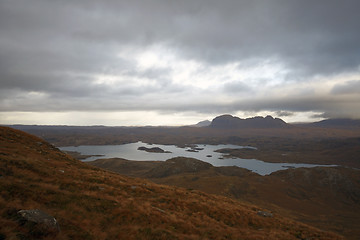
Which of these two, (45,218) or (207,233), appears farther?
(207,233)

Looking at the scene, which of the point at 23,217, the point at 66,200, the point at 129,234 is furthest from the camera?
the point at 66,200

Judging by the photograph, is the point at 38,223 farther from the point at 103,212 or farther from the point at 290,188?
the point at 290,188

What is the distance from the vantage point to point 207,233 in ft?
58.6

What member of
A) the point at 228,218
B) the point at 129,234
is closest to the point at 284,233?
the point at 228,218

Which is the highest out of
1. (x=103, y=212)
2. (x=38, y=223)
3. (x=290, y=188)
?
(x=38, y=223)

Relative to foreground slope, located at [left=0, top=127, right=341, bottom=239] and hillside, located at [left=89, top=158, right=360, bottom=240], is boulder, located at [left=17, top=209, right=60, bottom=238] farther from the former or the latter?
hillside, located at [left=89, top=158, right=360, bottom=240]

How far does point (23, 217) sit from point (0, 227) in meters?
1.23

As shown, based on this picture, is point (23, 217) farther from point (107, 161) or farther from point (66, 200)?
point (107, 161)

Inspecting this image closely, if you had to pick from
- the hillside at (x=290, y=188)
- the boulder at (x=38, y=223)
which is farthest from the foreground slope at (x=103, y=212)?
the hillside at (x=290, y=188)

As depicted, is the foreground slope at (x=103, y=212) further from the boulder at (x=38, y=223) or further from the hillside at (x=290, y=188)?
the hillside at (x=290, y=188)

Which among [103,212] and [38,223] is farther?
[103,212]

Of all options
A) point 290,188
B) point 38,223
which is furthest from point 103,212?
point 290,188

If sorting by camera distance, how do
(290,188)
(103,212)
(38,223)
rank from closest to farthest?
1. (38,223)
2. (103,212)
3. (290,188)

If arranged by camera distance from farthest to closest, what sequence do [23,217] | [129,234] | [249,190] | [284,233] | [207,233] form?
[249,190]
[284,233]
[207,233]
[129,234]
[23,217]
